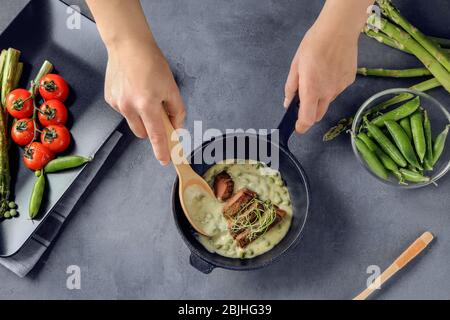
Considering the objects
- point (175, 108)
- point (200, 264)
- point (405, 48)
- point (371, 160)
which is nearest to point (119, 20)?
point (175, 108)

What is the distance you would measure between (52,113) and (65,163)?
19cm

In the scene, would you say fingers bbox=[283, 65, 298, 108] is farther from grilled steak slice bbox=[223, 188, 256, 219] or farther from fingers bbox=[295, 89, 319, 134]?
grilled steak slice bbox=[223, 188, 256, 219]

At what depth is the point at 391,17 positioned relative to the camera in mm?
2162

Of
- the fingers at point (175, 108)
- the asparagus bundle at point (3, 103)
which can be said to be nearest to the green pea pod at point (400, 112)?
the fingers at point (175, 108)

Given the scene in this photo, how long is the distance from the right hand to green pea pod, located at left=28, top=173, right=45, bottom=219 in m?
0.61

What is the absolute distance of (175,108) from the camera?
1.73m

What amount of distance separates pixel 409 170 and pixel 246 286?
2.39 feet

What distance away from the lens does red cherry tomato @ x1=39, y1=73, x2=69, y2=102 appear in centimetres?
216

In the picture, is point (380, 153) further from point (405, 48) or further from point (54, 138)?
point (54, 138)

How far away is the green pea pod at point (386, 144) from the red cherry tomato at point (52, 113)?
1.13 meters

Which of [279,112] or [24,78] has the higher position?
[24,78]

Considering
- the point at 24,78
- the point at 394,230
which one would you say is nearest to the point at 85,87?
the point at 24,78

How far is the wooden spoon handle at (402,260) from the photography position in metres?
2.09
